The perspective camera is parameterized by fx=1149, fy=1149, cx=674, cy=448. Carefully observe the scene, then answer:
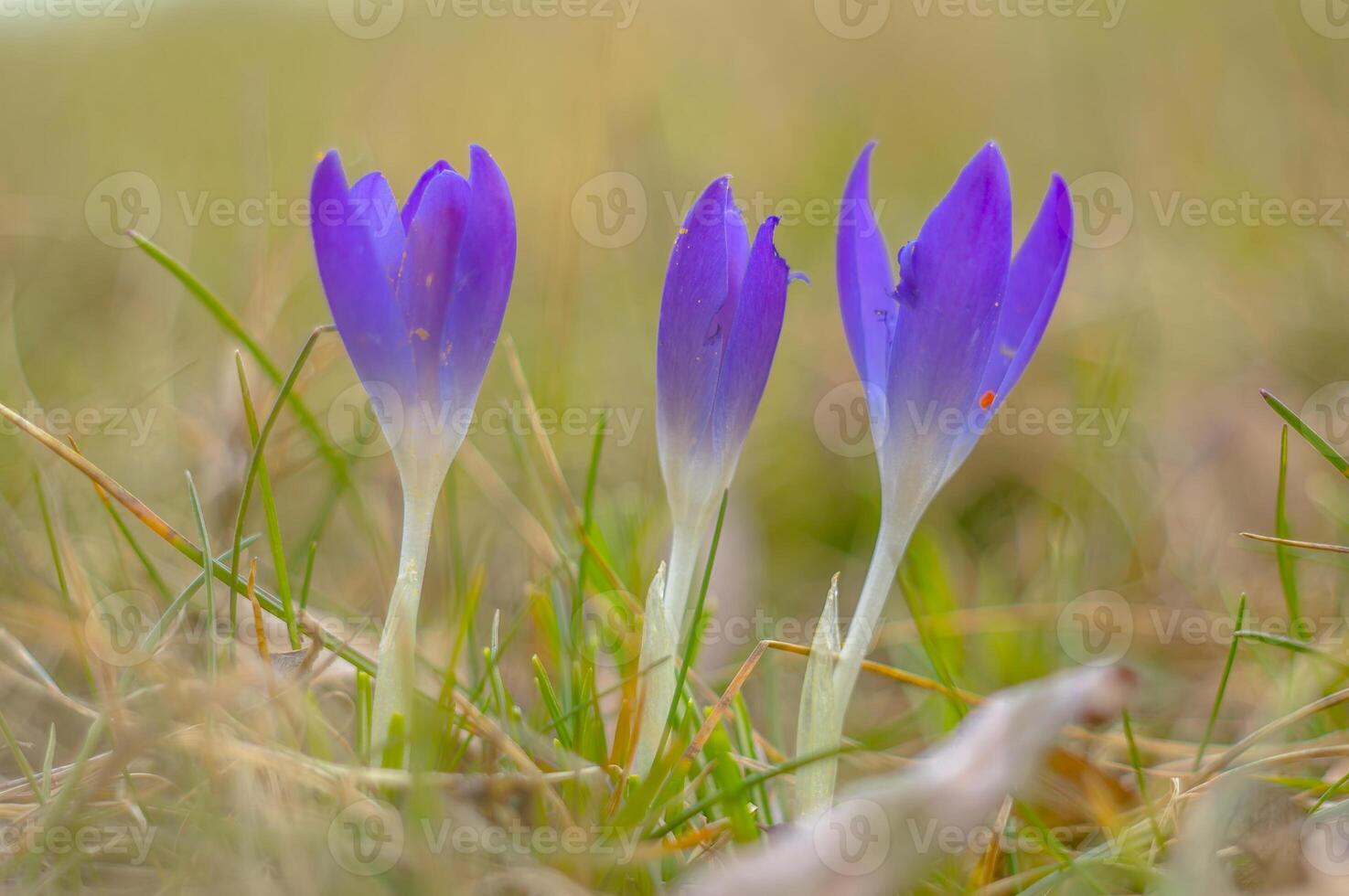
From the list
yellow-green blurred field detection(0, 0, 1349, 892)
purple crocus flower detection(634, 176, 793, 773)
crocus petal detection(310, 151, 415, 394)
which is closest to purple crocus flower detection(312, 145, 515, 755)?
crocus petal detection(310, 151, 415, 394)

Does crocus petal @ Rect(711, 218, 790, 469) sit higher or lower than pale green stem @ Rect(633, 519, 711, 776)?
higher

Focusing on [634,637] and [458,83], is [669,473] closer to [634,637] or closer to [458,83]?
[634,637]

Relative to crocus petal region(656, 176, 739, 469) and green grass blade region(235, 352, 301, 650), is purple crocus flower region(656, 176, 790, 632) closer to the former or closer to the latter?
crocus petal region(656, 176, 739, 469)

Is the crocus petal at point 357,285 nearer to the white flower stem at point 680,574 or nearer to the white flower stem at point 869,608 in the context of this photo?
the white flower stem at point 680,574

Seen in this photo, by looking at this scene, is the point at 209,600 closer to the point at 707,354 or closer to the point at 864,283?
the point at 707,354

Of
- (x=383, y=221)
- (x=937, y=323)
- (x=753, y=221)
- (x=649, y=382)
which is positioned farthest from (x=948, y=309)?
(x=753, y=221)

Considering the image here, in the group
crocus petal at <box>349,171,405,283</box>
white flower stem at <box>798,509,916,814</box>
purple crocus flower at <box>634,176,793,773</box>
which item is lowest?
white flower stem at <box>798,509,916,814</box>
